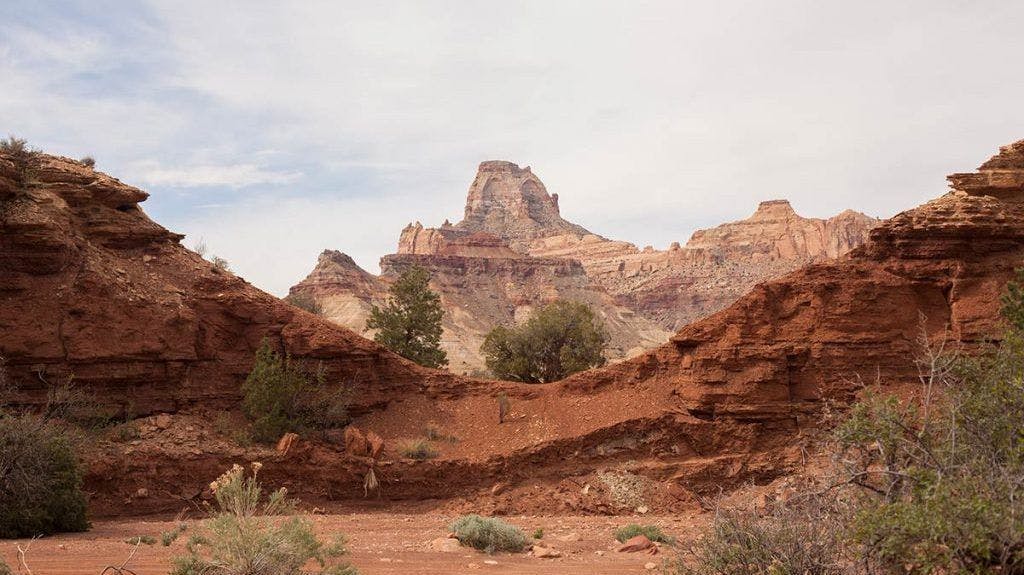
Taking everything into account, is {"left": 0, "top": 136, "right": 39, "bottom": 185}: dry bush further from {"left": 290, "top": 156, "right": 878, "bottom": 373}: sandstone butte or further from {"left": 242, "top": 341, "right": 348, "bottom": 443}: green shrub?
{"left": 290, "top": 156, "right": 878, "bottom": 373}: sandstone butte

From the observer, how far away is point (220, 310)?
21781 millimetres

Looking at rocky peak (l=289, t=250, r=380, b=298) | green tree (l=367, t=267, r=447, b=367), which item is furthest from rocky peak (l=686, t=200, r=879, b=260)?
green tree (l=367, t=267, r=447, b=367)

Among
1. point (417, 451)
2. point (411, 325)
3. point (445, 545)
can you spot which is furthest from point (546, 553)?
point (411, 325)

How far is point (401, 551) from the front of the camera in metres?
12.7

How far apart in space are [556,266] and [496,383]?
298 ft

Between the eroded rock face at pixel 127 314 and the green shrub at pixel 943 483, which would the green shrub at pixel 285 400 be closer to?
the eroded rock face at pixel 127 314

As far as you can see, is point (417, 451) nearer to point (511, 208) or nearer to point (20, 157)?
point (20, 157)

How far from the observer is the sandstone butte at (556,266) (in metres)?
86.1

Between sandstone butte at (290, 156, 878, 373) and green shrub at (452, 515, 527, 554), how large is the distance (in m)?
48.2

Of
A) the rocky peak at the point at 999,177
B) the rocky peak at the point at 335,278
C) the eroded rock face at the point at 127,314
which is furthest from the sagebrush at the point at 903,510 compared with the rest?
the rocky peak at the point at 335,278

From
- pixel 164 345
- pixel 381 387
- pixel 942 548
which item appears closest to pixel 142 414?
pixel 164 345

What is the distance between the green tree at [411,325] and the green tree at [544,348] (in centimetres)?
227

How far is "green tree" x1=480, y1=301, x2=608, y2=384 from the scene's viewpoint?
30.8m

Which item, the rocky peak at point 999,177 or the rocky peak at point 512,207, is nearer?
the rocky peak at point 999,177
